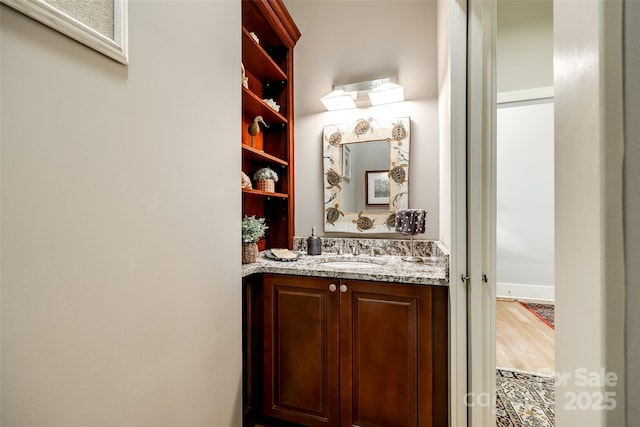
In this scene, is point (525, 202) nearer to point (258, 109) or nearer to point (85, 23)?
Answer: point (258, 109)

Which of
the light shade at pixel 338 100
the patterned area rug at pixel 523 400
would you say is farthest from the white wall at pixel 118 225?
the patterned area rug at pixel 523 400

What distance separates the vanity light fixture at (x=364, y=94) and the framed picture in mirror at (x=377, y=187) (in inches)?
21.1

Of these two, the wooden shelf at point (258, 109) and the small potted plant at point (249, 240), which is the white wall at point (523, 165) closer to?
the wooden shelf at point (258, 109)

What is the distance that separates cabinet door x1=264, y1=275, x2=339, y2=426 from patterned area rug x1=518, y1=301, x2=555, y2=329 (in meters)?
2.35

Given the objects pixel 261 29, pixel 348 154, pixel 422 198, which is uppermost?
pixel 261 29

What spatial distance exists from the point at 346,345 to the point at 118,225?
3.84ft

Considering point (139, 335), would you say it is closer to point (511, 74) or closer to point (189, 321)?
point (189, 321)

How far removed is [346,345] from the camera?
4.63ft

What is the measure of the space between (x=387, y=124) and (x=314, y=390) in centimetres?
179

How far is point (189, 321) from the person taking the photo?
0.95 metres

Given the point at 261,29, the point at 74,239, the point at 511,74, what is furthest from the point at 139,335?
the point at 511,74

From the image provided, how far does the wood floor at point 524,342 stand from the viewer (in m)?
1.95

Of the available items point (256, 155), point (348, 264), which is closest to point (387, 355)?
point (348, 264)

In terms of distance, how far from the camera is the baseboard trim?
310cm
